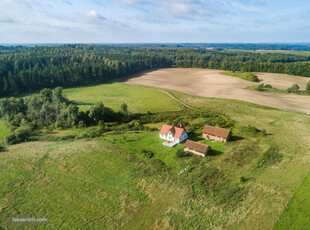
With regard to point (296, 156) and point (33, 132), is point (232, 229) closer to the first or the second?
point (296, 156)

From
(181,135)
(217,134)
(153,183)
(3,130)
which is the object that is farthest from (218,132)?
(3,130)

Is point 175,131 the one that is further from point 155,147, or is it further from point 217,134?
point 217,134

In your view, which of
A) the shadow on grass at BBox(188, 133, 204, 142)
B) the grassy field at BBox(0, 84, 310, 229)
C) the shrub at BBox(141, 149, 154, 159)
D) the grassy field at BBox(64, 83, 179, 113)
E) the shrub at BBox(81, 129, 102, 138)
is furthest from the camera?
the grassy field at BBox(64, 83, 179, 113)

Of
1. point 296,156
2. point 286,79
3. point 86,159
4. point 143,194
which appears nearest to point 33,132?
point 86,159

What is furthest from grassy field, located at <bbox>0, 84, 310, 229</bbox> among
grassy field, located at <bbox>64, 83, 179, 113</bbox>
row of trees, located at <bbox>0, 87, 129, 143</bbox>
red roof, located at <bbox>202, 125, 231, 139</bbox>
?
grassy field, located at <bbox>64, 83, 179, 113</bbox>

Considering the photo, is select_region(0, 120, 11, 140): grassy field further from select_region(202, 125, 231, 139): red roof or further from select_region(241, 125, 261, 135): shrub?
select_region(241, 125, 261, 135): shrub
